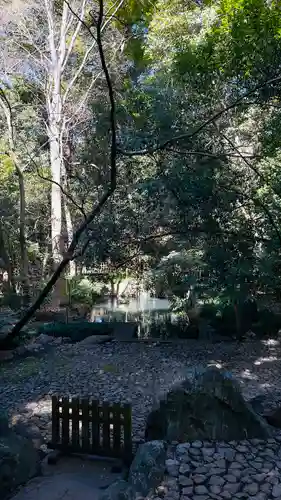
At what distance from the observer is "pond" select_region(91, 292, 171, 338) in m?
8.53

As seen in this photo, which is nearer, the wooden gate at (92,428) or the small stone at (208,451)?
the small stone at (208,451)

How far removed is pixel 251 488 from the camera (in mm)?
2486

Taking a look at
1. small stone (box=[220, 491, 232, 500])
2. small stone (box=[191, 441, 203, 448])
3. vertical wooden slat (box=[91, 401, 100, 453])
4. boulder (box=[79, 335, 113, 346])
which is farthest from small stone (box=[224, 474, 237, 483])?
boulder (box=[79, 335, 113, 346])

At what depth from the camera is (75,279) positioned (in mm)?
9773

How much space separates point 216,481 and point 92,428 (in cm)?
114

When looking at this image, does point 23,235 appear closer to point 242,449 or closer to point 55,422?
point 55,422

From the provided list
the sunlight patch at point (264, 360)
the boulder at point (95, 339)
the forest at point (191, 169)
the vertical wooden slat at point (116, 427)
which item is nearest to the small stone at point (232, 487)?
the vertical wooden slat at point (116, 427)

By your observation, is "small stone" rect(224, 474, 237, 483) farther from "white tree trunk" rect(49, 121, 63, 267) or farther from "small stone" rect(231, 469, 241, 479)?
"white tree trunk" rect(49, 121, 63, 267)

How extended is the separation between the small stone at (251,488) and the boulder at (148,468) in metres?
0.51

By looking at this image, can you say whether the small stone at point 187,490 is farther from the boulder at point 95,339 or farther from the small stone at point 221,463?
the boulder at point 95,339

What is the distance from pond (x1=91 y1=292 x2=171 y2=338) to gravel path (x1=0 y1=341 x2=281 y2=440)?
128 cm

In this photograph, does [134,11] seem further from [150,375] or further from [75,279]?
[75,279]

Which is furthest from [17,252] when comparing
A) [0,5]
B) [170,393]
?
[170,393]

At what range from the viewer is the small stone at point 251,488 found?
8.07ft
